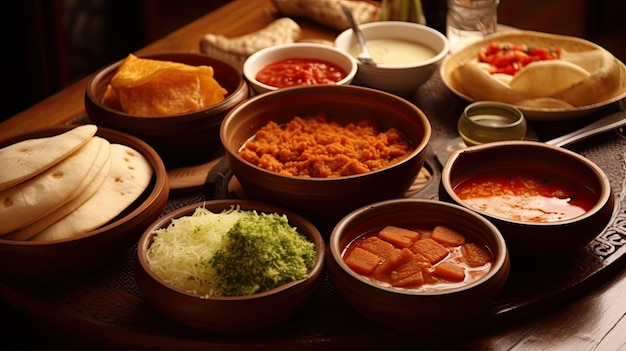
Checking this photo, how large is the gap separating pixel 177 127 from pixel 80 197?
628 millimetres

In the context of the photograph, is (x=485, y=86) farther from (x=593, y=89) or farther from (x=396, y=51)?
(x=396, y=51)

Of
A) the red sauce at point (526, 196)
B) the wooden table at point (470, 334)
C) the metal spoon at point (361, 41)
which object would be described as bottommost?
the wooden table at point (470, 334)

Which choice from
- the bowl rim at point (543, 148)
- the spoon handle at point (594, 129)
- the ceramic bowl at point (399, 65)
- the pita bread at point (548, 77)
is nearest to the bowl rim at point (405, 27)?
the ceramic bowl at point (399, 65)

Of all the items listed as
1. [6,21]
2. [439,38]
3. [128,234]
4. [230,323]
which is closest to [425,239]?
[230,323]

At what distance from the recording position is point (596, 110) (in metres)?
3.19

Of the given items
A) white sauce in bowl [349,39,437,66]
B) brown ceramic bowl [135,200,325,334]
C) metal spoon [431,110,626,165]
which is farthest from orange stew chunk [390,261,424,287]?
white sauce in bowl [349,39,437,66]

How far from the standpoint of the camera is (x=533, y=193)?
2.64 metres

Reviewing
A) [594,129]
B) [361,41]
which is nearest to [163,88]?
[361,41]

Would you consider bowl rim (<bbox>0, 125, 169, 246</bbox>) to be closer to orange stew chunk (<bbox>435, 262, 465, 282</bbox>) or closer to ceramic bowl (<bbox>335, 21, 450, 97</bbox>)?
orange stew chunk (<bbox>435, 262, 465, 282</bbox>)

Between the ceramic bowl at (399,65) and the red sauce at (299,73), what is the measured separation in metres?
0.14

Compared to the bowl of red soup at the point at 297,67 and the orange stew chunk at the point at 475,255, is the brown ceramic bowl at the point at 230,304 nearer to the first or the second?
the orange stew chunk at the point at 475,255

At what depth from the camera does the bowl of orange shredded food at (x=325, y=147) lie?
A: 255 cm

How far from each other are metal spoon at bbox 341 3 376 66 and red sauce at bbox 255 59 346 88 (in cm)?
11

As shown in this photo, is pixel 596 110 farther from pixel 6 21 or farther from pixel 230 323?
pixel 6 21
